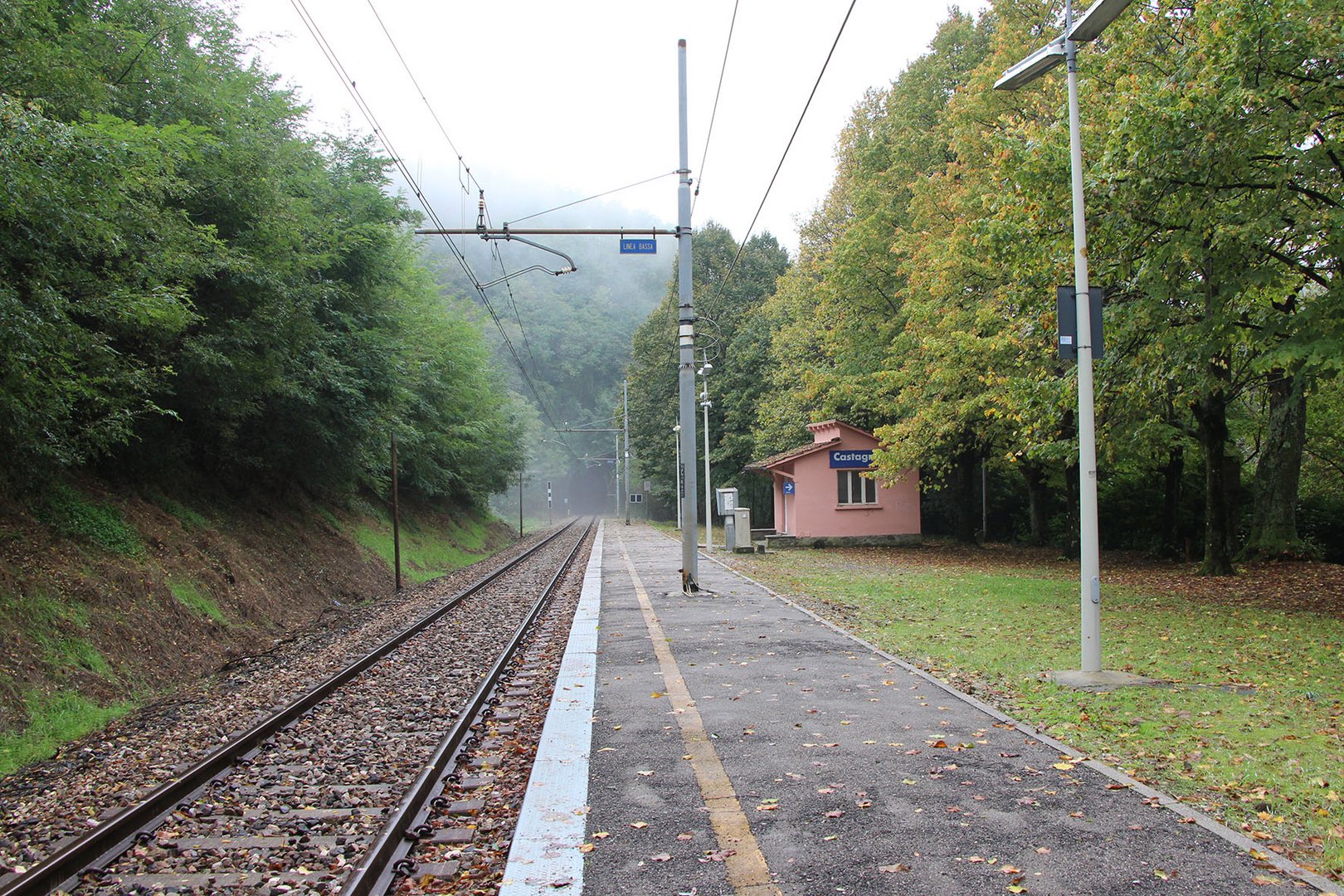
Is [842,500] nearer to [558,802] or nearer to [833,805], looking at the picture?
[833,805]

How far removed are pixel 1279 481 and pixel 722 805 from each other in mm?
17581

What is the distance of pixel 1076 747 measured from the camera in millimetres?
5723

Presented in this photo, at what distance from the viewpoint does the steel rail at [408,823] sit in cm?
401

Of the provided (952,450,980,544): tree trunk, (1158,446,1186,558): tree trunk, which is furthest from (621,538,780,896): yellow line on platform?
(952,450,980,544): tree trunk

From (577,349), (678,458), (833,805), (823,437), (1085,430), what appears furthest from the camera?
(577,349)

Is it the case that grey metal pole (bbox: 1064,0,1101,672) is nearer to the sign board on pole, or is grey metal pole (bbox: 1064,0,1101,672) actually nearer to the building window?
the sign board on pole

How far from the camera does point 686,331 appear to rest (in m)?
15.1

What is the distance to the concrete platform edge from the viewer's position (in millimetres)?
3918

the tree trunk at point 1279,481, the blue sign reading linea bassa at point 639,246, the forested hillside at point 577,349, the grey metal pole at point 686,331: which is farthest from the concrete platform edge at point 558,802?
the forested hillside at point 577,349

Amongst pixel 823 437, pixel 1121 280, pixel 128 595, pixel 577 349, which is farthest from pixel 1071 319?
pixel 577 349

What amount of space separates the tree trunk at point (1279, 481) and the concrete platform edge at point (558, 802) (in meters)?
15.6

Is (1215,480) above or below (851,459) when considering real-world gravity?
below

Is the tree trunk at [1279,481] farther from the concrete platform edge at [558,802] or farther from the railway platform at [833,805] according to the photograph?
the concrete platform edge at [558,802]

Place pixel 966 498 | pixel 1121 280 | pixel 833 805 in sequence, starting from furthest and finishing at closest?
pixel 966 498 → pixel 1121 280 → pixel 833 805
